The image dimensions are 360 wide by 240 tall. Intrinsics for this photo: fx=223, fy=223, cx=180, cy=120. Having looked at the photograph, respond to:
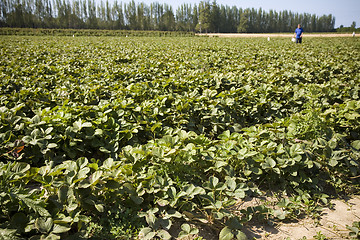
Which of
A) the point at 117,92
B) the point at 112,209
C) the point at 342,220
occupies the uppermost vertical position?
the point at 117,92

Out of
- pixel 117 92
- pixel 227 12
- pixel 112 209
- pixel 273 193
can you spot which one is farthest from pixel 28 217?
pixel 227 12

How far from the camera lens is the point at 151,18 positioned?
86750 millimetres

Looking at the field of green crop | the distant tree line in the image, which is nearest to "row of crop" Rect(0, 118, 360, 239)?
the field of green crop

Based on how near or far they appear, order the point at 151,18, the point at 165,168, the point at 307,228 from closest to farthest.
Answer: the point at 307,228 < the point at 165,168 < the point at 151,18

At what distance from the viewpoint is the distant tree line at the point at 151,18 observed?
2564 inches

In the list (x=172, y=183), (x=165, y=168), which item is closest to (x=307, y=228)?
(x=172, y=183)

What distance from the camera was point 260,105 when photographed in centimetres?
403

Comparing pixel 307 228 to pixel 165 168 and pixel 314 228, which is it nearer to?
pixel 314 228

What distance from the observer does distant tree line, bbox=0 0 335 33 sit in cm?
6512

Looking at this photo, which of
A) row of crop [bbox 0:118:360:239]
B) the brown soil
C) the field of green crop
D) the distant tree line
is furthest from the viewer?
the distant tree line

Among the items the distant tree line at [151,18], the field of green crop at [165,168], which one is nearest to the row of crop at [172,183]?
the field of green crop at [165,168]

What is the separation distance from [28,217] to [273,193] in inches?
84.9

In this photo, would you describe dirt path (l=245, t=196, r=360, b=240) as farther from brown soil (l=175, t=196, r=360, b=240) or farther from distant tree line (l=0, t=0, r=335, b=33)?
distant tree line (l=0, t=0, r=335, b=33)

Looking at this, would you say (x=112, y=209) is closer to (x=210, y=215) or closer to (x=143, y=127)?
(x=210, y=215)
